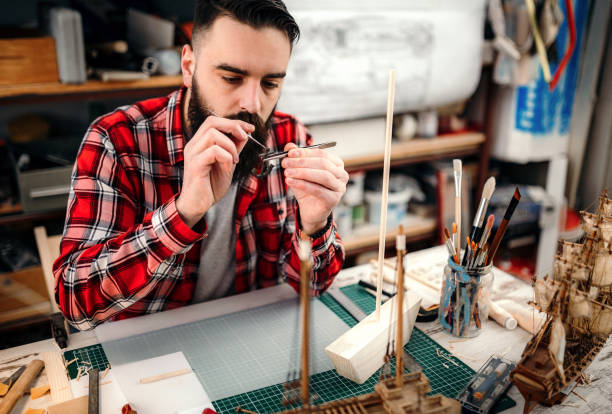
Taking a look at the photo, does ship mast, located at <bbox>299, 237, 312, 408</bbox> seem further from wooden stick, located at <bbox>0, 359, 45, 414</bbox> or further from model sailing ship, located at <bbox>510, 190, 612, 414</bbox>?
wooden stick, located at <bbox>0, 359, 45, 414</bbox>

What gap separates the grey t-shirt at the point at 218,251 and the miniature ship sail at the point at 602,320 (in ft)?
2.76

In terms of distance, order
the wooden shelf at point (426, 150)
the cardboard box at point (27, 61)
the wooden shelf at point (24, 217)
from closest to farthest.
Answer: the cardboard box at point (27, 61), the wooden shelf at point (24, 217), the wooden shelf at point (426, 150)

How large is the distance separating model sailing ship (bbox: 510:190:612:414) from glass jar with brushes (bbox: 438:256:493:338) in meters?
0.17

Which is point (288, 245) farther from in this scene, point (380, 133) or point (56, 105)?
point (56, 105)

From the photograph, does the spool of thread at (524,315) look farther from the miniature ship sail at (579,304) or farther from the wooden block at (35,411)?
the wooden block at (35,411)

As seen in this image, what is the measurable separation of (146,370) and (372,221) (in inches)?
67.4

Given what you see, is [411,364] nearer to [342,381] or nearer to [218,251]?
[342,381]

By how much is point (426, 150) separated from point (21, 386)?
77.9 inches

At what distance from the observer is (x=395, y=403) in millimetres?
738

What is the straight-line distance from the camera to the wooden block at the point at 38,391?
2.89ft

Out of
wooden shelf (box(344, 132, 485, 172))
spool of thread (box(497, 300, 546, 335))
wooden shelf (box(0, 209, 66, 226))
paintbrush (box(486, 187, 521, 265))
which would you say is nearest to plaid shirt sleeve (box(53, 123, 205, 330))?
paintbrush (box(486, 187, 521, 265))

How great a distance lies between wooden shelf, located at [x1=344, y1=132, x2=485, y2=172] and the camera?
2.32m

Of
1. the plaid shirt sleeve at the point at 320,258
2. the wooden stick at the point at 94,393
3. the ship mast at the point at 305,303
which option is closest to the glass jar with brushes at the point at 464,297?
the plaid shirt sleeve at the point at 320,258

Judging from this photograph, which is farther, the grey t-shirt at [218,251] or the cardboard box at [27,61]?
the cardboard box at [27,61]
